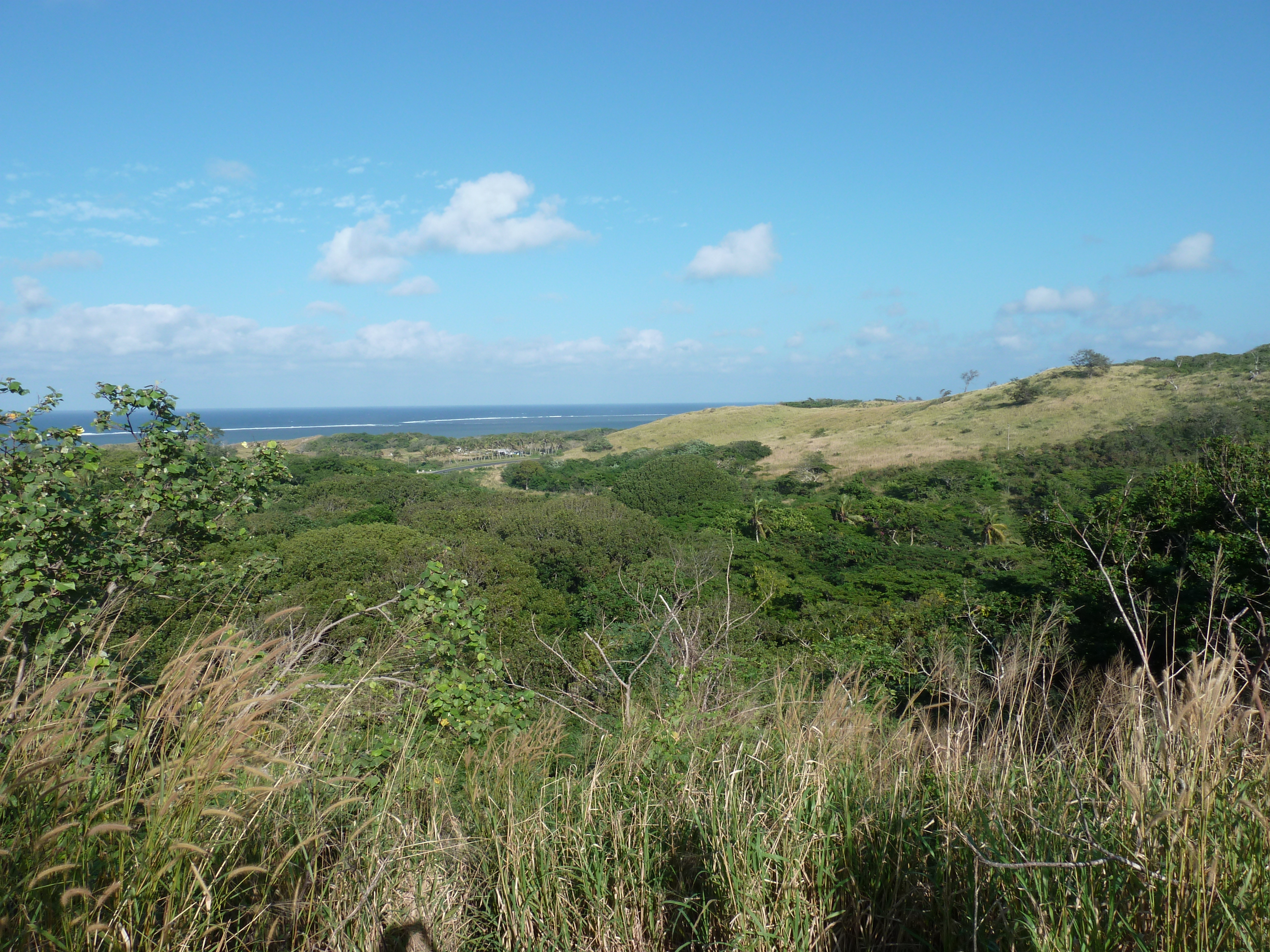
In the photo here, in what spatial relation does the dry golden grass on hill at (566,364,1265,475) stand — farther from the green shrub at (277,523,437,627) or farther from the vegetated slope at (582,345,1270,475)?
the green shrub at (277,523,437,627)

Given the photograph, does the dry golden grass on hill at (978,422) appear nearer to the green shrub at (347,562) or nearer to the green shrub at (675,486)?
the green shrub at (675,486)

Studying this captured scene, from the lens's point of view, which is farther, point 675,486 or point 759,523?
point 675,486

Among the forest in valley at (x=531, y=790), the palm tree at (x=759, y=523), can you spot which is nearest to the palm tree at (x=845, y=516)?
the palm tree at (x=759, y=523)

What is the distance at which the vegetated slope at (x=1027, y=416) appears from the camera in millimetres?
54156

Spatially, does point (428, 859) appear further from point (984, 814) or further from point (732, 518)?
point (732, 518)

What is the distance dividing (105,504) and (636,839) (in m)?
6.48

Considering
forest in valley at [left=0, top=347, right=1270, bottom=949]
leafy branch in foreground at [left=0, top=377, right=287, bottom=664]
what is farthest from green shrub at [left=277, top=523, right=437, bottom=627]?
forest in valley at [left=0, top=347, right=1270, bottom=949]

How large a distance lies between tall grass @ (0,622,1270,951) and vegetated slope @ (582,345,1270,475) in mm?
58358

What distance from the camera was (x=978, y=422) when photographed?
214 ft

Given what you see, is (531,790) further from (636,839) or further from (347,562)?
(347,562)

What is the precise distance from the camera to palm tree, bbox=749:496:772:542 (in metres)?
38.5

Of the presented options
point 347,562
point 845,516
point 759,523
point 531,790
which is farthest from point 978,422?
point 531,790

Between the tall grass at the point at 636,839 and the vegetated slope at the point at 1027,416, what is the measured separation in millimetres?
58358

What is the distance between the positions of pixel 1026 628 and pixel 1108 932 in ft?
40.9
